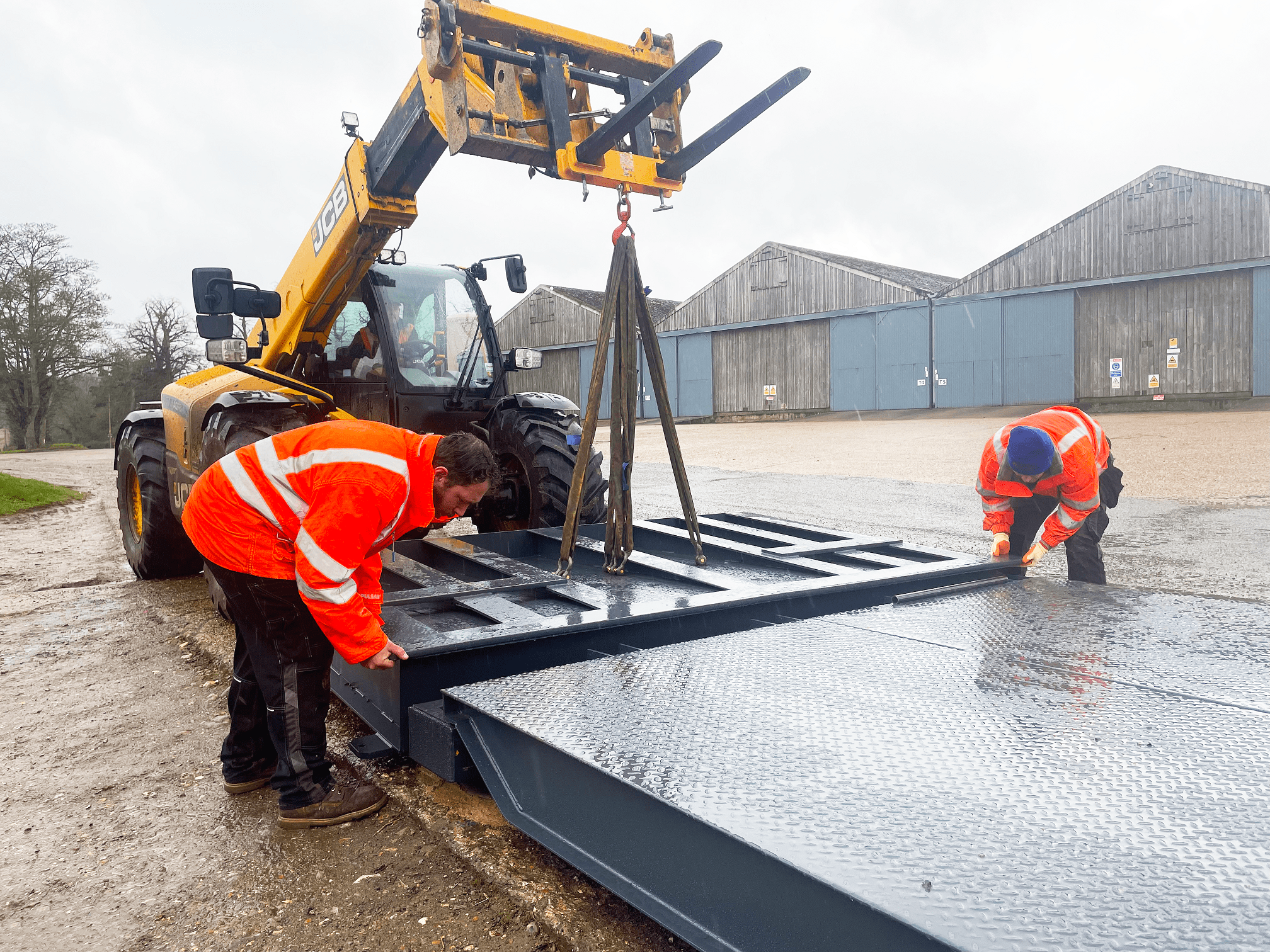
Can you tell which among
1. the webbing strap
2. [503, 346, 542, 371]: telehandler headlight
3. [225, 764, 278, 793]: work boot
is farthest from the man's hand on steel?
[503, 346, 542, 371]: telehandler headlight

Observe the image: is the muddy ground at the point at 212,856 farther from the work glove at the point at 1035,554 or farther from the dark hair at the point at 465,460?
the work glove at the point at 1035,554

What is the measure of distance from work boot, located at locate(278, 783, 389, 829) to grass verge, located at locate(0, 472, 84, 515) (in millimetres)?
10901

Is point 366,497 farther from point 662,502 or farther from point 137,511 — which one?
point 662,502

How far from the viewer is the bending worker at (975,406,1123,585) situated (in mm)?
4195

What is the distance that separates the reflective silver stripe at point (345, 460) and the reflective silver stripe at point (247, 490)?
0.40 feet

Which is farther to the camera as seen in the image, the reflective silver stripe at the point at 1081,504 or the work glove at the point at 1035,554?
the reflective silver stripe at the point at 1081,504

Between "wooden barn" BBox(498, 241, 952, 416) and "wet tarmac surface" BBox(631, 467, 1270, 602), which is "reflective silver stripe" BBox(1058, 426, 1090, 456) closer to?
"wet tarmac surface" BBox(631, 467, 1270, 602)

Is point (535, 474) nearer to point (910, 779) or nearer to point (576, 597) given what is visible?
point (576, 597)

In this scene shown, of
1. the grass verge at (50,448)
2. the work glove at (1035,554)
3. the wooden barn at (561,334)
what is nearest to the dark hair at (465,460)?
the work glove at (1035,554)

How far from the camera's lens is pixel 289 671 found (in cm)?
260

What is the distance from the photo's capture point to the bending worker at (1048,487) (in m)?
4.20

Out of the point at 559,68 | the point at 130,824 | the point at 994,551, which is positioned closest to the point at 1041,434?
A: the point at 994,551

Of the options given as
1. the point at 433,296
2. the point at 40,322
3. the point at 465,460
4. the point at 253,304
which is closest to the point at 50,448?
the point at 40,322

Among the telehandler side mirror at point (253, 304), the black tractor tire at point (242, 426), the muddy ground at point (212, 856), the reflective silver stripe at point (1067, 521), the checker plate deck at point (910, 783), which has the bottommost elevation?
the muddy ground at point (212, 856)
